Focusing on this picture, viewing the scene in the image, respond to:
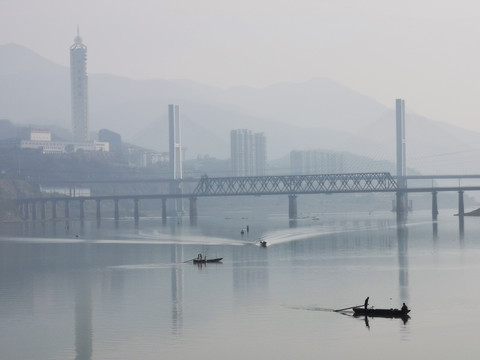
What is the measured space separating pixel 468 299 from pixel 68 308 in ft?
86.2

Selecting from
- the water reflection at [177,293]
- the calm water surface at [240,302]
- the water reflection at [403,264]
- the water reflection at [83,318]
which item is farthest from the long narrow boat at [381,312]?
the water reflection at [83,318]

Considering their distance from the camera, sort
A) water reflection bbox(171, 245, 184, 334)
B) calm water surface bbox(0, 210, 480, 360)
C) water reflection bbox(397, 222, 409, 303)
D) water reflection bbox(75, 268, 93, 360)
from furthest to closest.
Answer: water reflection bbox(397, 222, 409, 303), water reflection bbox(171, 245, 184, 334), calm water surface bbox(0, 210, 480, 360), water reflection bbox(75, 268, 93, 360)

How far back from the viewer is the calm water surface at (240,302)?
5128cm

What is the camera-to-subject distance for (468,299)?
67.0 metres

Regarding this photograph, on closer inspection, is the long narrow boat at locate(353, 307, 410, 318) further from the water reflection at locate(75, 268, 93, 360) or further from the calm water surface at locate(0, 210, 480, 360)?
the water reflection at locate(75, 268, 93, 360)

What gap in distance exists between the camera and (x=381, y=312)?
5981 cm

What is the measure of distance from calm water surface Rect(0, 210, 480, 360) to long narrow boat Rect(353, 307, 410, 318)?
0.95m

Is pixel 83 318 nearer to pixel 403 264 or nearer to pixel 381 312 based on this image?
pixel 381 312

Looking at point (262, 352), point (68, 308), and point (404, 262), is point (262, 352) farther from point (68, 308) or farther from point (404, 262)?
point (404, 262)

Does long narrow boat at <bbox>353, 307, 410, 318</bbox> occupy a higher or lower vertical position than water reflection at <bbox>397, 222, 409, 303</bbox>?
lower

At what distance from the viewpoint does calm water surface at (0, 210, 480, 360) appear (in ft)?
168

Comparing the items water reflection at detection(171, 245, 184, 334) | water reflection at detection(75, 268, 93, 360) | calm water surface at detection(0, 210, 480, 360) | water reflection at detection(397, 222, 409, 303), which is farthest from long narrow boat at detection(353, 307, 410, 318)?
water reflection at detection(75, 268, 93, 360)

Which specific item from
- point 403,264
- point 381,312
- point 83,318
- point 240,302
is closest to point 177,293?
point 240,302

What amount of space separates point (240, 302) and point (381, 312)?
11184mm
